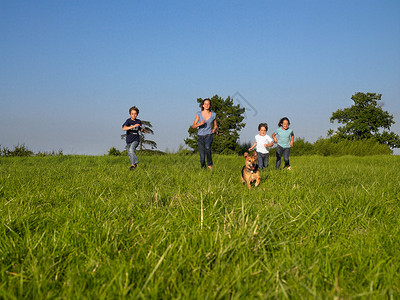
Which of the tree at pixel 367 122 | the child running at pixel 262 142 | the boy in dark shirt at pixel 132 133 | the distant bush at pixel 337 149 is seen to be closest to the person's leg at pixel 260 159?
the child running at pixel 262 142

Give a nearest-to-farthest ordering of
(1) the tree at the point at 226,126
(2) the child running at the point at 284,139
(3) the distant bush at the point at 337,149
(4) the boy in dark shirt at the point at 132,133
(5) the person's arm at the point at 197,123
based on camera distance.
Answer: (5) the person's arm at the point at 197,123 < (4) the boy in dark shirt at the point at 132,133 < (2) the child running at the point at 284,139 < (3) the distant bush at the point at 337,149 < (1) the tree at the point at 226,126

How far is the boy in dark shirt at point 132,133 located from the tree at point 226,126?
22711 mm

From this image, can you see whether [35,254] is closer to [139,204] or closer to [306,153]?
[139,204]

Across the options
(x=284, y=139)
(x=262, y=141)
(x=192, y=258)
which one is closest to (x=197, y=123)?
(x=262, y=141)

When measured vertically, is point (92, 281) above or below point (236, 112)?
below

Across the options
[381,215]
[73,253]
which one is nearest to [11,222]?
[73,253]

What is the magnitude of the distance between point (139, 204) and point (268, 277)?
1.99 metres

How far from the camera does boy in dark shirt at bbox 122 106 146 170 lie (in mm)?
11403

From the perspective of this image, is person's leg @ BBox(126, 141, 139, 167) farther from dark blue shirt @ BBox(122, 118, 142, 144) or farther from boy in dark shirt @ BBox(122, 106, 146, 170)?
dark blue shirt @ BBox(122, 118, 142, 144)

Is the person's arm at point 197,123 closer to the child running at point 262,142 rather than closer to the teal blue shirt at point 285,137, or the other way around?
the child running at point 262,142

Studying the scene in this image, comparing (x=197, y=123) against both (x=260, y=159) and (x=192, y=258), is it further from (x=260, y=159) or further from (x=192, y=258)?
(x=192, y=258)

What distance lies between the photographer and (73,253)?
2.27 m

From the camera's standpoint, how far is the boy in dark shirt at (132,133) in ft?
37.4

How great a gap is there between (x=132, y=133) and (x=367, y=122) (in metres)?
36.5
